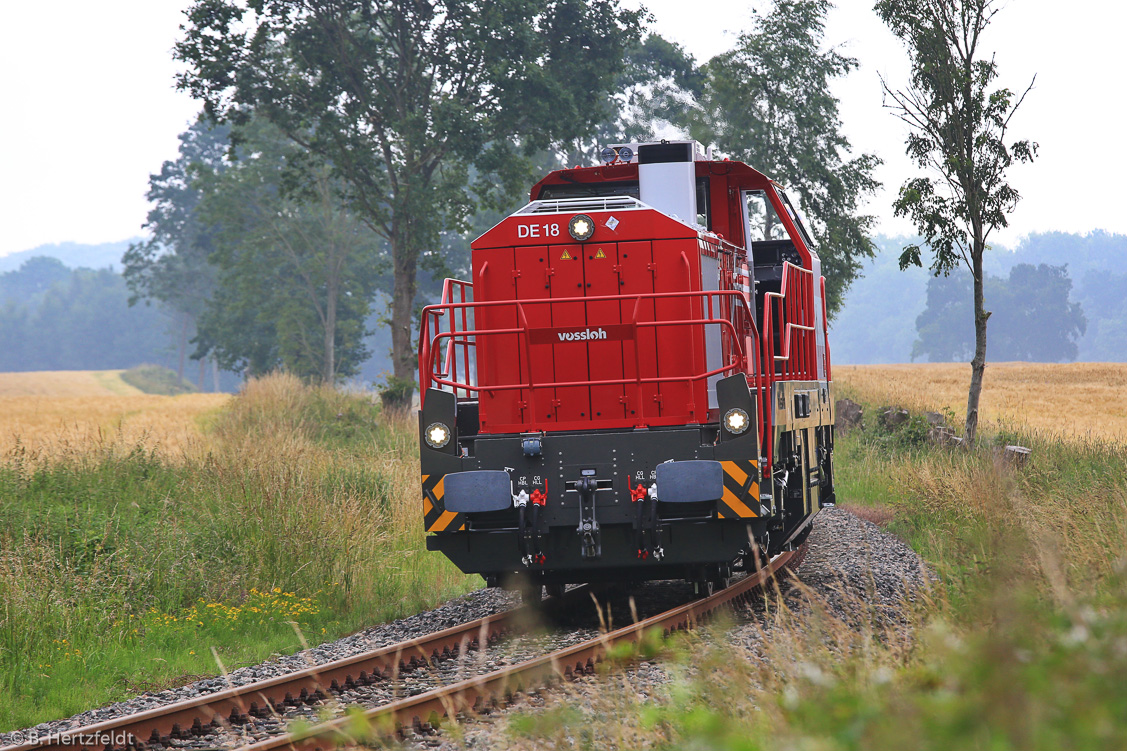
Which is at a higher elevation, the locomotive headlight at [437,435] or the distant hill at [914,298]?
the distant hill at [914,298]

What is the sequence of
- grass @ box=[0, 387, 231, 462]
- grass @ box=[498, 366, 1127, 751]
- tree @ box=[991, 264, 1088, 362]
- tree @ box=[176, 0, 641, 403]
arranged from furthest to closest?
tree @ box=[991, 264, 1088, 362] → tree @ box=[176, 0, 641, 403] → grass @ box=[0, 387, 231, 462] → grass @ box=[498, 366, 1127, 751]

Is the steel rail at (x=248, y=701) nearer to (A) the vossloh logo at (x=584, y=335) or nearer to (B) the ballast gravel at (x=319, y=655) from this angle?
(B) the ballast gravel at (x=319, y=655)

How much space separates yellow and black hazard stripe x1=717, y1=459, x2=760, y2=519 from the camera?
6473 millimetres

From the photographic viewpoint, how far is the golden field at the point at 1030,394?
68.5 ft

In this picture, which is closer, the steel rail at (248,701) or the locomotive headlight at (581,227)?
the steel rail at (248,701)

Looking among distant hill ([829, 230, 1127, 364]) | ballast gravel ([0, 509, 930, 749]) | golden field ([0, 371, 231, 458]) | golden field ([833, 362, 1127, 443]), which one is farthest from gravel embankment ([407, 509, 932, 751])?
distant hill ([829, 230, 1127, 364])

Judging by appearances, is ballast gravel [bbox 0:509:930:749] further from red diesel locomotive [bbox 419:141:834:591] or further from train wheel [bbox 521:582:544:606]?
red diesel locomotive [bbox 419:141:834:591]

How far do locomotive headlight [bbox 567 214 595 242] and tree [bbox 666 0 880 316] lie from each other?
23928 millimetres

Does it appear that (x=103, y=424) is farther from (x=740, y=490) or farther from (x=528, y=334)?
(x=740, y=490)

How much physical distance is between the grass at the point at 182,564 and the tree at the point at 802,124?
71.1 ft

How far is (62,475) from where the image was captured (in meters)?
11.0

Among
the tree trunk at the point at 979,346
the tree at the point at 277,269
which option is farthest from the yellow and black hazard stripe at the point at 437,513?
the tree at the point at 277,269

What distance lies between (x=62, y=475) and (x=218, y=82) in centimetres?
1553

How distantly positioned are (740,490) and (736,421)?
46 cm
